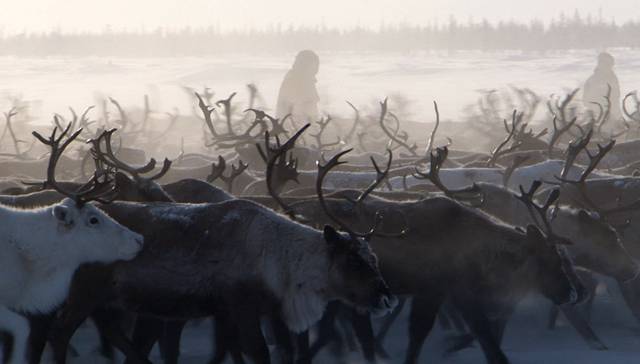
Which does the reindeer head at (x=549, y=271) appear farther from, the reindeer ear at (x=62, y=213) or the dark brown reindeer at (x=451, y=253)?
the reindeer ear at (x=62, y=213)

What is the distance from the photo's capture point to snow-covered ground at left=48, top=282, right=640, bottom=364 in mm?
7496

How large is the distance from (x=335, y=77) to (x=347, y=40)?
38357mm

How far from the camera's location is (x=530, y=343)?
8328mm

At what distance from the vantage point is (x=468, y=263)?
23.4 ft

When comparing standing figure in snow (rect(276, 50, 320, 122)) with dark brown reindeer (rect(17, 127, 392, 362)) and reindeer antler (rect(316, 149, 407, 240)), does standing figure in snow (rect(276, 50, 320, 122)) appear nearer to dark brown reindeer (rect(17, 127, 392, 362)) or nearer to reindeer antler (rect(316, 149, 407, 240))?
reindeer antler (rect(316, 149, 407, 240))

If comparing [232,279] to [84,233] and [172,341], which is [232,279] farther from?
[172,341]

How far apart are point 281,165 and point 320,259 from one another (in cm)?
303

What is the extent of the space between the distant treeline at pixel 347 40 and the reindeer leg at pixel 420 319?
229 ft

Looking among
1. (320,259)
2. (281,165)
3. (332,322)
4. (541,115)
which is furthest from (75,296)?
(541,115)

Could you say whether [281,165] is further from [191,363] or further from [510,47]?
[510,47]

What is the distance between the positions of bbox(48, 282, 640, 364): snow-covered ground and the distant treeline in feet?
223

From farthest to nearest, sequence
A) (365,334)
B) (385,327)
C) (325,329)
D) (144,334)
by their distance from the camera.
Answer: (385,327)
(325,329)
(365,334)
(144,334)

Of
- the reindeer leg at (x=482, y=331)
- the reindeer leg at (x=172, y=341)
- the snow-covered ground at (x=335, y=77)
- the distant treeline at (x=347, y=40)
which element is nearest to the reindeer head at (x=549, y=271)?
the reindeer leg at (x=482, y=331)

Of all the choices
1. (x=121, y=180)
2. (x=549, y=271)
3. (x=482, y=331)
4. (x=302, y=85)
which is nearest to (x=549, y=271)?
(x=549, y=271)
